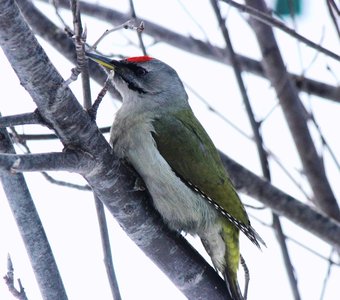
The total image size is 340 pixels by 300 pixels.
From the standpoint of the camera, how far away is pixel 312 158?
5258 millimetres

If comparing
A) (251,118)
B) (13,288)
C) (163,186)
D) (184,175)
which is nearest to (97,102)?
(13,288)

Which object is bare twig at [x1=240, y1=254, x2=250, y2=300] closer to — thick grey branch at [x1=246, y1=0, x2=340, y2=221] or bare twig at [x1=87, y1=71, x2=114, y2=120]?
thick grey branch at [x1=246, y1=0, x2=340, y2=221]

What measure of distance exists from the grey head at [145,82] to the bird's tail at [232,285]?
1235 mm

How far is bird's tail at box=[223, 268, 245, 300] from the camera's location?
154 inches

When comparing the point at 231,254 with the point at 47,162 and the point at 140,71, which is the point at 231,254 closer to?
the point at 140,71

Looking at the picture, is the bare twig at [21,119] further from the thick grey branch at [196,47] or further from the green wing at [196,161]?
the thick grey branch at [196,47]

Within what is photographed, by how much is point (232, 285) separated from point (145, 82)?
1.59 metres

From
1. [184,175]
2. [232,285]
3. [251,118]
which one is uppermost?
[251,118]

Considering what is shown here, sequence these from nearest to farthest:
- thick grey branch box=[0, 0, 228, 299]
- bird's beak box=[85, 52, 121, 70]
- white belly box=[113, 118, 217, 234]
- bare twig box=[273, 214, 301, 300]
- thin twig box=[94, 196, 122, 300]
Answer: thick grey branch box=[0, 0, 228, 299] → thin twig box=[94, 196, 122, 300] → white belly box=[113, 118, 217, 234] → bare twig box=[273, 214, 301, 300] → bird's beak box=[85, 52, 121, 70]

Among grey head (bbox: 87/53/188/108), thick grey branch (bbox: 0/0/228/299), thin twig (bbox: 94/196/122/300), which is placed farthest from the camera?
grey head (bbox: 87/53/188/108)

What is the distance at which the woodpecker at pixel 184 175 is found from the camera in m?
4.07

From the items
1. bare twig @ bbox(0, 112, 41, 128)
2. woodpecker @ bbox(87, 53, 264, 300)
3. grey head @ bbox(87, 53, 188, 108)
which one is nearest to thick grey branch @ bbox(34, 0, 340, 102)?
grey head @ bbox(87, 53, 188, 108)

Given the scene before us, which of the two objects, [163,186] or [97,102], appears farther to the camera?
[163,186]

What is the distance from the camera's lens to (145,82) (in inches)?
194
